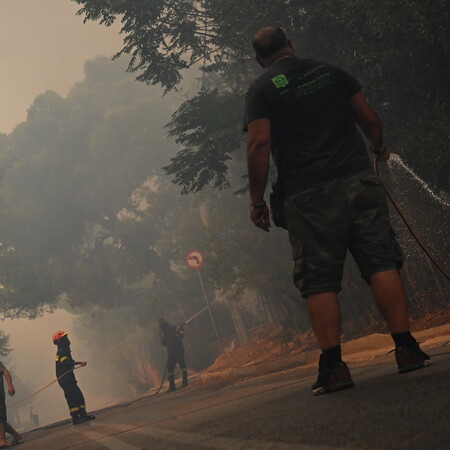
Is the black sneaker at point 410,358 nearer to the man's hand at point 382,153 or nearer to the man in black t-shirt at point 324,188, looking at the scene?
the man in black t-shirt at point 324,188

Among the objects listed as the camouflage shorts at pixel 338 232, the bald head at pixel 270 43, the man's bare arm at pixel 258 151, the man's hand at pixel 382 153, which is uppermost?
the bald head at pixel 270 43

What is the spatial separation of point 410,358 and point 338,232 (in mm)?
739

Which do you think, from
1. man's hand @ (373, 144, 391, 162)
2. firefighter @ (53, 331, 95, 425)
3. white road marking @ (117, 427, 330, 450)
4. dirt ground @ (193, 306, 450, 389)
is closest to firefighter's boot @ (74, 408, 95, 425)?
firefighter @ (53, 331, 95, 425)

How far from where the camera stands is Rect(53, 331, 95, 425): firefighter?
11812 millimetres

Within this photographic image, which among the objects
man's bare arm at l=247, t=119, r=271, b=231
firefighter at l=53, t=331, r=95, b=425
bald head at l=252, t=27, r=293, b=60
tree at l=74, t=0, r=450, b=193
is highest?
tree at l=74, t=0, r=450, b=193

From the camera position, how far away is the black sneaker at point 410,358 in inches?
116

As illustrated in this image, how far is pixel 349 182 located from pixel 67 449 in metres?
4.05

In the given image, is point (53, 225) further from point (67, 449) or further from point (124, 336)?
point (67, 449)

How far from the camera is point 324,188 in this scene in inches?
123

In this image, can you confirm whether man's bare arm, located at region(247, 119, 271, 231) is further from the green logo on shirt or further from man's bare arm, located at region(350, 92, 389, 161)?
man's bare arm, located at region(350, 92, 389, 161)

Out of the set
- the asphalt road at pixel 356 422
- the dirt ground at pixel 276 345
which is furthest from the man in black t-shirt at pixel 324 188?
the dirt ground at pixel 276 345

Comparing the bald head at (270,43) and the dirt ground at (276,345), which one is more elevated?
the bald head at (270,43)

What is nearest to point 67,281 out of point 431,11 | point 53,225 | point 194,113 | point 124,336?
point 53,225

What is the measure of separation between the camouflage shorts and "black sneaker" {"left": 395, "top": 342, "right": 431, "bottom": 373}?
0.41 metres
